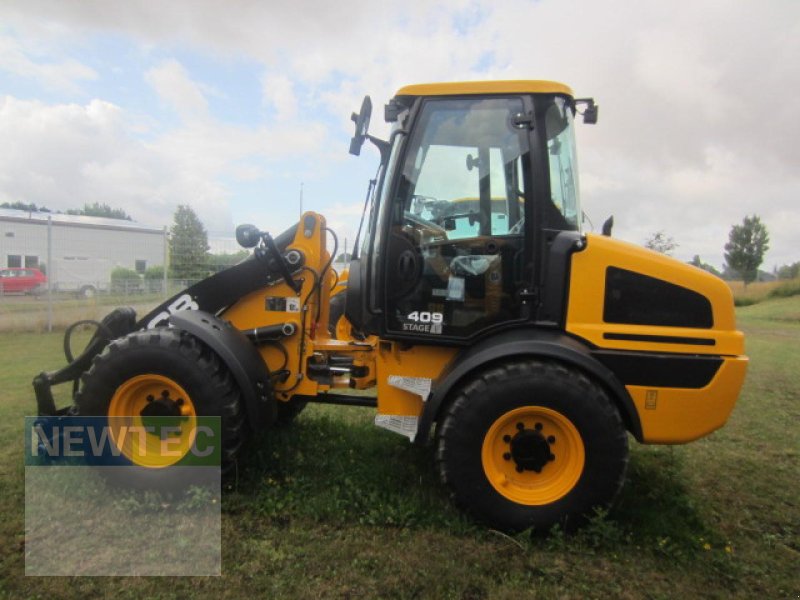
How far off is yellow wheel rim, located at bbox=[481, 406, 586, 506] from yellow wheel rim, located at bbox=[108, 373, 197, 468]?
6.10 feet

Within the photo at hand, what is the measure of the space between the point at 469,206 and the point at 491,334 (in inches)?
31.3

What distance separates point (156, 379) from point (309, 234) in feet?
4.53

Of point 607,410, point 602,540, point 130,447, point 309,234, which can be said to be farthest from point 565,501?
point 130,447

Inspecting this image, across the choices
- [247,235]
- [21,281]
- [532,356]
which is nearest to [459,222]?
[532,356]

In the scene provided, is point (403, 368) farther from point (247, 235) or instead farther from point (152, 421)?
point (152, 421)

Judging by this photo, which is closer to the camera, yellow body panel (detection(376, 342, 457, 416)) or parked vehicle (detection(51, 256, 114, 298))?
yellow body panel (detection(376, 342, 457, 416))

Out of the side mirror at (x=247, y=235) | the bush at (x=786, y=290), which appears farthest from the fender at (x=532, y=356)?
the bush at (x=786, y=290)

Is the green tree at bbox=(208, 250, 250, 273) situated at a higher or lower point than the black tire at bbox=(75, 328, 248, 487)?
higher

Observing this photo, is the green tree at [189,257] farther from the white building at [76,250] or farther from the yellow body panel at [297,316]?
the yellow body panel at [297,316]

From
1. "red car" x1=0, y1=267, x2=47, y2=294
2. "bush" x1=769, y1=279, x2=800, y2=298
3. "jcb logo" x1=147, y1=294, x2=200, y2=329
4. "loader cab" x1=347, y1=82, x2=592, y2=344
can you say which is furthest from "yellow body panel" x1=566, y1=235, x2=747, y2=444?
"bush" x1=769, y1=279, x2=800, y2=298

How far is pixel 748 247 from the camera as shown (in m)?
40.7

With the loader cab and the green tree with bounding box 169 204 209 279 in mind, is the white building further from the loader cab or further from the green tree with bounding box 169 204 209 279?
the loader cab

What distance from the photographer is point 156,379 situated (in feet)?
11.1

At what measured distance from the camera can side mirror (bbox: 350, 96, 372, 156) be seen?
3.53 metres
